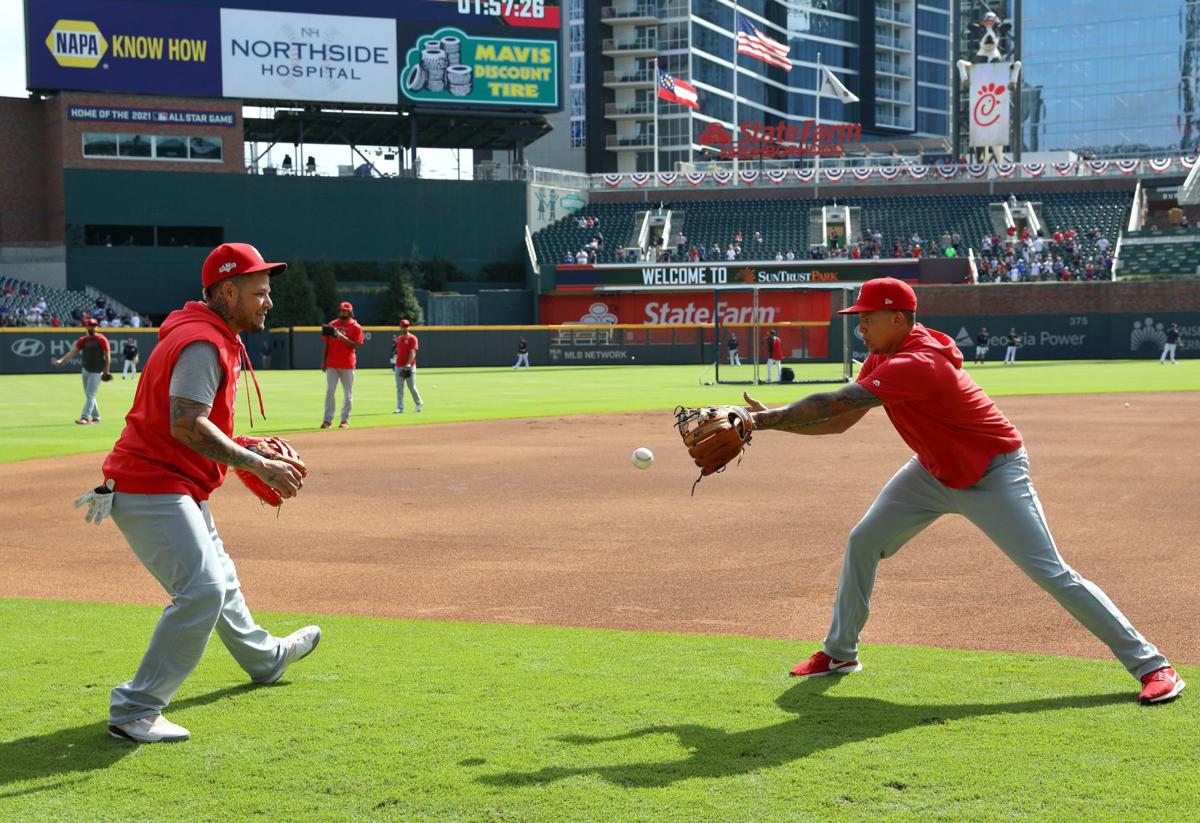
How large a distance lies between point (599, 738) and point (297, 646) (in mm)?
1950

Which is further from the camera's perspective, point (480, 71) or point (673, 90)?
point (673, 90)

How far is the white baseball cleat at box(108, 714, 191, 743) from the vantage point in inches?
229

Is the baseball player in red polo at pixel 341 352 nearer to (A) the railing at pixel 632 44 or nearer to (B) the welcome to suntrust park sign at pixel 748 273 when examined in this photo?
(B) the welcome to suntrust park sign at pixel 748 273

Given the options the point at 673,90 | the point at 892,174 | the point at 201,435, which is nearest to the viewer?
the point at 201,435

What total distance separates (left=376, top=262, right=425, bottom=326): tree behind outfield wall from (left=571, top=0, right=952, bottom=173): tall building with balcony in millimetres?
28246

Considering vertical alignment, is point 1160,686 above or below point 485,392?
above

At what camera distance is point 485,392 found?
119ft

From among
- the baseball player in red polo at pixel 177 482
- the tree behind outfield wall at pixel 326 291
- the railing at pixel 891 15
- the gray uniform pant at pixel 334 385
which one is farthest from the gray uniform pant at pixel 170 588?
the railing at pixel 891 15

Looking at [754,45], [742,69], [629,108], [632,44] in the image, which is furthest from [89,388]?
[742,69]

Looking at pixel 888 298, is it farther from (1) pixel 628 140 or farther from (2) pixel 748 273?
(1) pixel 628 140

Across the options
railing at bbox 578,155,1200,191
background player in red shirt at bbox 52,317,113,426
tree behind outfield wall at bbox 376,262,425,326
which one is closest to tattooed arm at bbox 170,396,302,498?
background player in red shirt at bbox 52,317,113,426

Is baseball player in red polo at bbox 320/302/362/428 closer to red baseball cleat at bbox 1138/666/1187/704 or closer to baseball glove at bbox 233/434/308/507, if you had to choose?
baseball glove at bbox 233/434/308/507

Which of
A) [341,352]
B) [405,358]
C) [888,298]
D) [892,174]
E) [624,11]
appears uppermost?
[624,11]

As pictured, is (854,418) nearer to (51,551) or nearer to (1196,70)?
(51,551)
